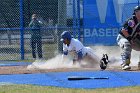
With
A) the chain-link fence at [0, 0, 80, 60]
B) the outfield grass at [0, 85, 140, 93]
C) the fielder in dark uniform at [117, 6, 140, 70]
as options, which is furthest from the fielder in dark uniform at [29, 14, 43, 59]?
the outfield grass at [0, 85, 140, 93]

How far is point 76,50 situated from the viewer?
47.8 feet

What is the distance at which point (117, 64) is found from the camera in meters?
15.1

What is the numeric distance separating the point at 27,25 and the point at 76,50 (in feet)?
23.0

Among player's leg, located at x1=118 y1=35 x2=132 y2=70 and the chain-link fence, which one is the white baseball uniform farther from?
the chain-link fence

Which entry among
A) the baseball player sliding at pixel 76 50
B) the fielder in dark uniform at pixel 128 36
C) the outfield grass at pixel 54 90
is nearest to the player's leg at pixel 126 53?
the fielder in dark uniform at pixel 128 36

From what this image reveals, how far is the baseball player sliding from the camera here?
1450 centimetres

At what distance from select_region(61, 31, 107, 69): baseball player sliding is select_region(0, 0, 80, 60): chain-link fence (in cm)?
492

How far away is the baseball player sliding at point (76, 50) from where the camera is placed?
14.5 meters

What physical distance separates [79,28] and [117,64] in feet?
16.8

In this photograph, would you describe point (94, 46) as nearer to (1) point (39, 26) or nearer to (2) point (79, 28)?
(2) point (79, 28)

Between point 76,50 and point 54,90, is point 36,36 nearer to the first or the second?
point 76,50

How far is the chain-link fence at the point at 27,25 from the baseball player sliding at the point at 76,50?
4918 millimetres

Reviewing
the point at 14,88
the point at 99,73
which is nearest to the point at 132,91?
the point at 14,88

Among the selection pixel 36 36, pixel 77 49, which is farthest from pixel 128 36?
pixel 36 36
